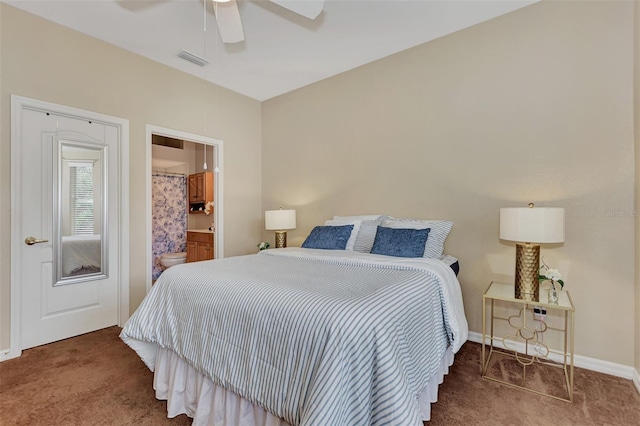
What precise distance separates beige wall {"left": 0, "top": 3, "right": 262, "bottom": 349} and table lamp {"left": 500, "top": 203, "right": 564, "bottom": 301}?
3.21 meters

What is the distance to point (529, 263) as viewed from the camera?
6.79 feet

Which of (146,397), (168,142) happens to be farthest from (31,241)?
(168,142)

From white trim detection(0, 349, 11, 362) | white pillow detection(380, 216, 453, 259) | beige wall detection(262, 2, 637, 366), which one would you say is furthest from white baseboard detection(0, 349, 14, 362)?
white pillow detection(380, 216, 453, 259)

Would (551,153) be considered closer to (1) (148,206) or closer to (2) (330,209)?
(2) (330,209)

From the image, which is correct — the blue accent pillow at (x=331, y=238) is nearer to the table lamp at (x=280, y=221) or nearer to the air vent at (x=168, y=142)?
the table lamp at (x=280, y=221)

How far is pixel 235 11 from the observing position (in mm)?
1970

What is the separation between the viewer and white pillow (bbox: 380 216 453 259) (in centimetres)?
249

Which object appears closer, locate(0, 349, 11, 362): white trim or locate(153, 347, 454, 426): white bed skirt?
locate(153, 347, 454, 426): white bed skirt

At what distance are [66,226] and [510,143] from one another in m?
3.94

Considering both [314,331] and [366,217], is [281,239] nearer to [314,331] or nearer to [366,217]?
[366,217]

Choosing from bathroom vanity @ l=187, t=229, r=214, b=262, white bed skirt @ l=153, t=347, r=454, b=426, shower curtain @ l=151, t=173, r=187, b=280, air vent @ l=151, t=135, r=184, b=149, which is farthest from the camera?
air vent @ l=151, t=135, r=184, b=149

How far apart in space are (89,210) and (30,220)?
1.38ft

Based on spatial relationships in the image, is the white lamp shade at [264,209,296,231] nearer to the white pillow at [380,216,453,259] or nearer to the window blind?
the white pillow at [380,216,453,259]

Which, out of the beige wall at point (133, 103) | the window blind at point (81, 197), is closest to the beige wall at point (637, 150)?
the beige wall at point (133, 103)
